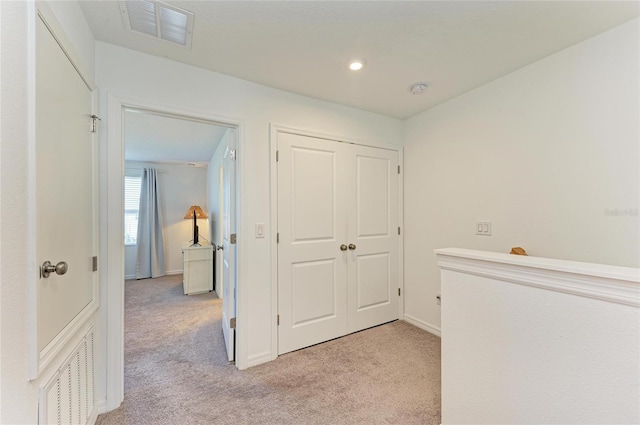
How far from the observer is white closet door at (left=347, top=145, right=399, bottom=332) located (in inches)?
107

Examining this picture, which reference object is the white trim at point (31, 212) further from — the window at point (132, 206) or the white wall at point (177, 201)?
the window at point (132, 206)

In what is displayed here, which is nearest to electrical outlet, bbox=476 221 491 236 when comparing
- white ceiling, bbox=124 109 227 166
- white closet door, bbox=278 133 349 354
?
white closet door, bbox=278 133 349 354

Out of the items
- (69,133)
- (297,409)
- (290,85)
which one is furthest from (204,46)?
(297,409)

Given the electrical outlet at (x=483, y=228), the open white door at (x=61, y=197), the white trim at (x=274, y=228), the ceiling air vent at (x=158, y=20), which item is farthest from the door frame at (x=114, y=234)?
the electrical outlet at (x=483, y=228)

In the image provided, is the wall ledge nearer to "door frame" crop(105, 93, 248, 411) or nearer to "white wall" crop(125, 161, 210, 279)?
"door frame" crop(105, 93, 248, 411)

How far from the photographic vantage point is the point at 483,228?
2273mm

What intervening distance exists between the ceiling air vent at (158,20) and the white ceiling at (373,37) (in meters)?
0.04

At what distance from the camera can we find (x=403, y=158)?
304 cm

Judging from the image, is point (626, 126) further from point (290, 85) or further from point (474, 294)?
point (290, 85)

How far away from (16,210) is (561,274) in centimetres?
189

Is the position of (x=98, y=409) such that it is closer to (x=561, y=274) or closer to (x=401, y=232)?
(x=561, y=274)

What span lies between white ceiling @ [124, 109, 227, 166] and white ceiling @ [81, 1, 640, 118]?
2.86 feet

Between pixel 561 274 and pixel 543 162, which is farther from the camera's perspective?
pixel 543 162

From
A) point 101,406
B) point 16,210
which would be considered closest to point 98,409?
point 101,406
